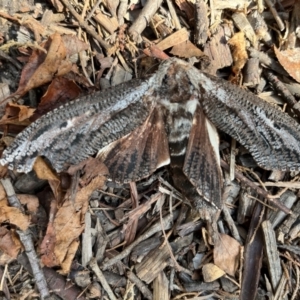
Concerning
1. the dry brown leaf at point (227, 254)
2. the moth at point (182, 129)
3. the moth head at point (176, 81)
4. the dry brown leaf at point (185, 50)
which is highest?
the dry brown leaf at point (185, 50)

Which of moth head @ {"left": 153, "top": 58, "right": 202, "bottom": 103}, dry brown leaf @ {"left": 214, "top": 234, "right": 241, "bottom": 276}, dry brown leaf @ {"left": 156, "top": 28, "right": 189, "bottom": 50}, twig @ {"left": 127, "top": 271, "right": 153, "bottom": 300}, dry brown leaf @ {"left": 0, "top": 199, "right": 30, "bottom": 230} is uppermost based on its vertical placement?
dry brown leaf @ {"left": 156, "top": 28, "right": 189, "bottom": 50}

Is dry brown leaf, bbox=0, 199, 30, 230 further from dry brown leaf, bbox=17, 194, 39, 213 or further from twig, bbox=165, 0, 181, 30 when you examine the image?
twig, bbox=165, 0, 181, 30

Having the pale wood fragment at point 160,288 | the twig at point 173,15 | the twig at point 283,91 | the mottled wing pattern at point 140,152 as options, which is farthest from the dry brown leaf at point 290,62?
the pale wood fragment at point 160,288

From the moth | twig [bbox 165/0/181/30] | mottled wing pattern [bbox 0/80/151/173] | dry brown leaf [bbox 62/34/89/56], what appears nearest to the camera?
mottled wing pattern [bbox 0/80/151/173]

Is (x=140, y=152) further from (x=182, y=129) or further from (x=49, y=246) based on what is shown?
(x=49, y=246)

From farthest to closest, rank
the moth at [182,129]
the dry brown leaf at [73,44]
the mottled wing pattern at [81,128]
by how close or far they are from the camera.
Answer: the dry brown leaf at [73,44], the moth at [182,129], the mottled wing pattern at [81,128]

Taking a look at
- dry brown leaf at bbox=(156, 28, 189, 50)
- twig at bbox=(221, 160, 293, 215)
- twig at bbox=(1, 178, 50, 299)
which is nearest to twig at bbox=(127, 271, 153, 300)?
twig at bbox=(1, 178, 50, 299)

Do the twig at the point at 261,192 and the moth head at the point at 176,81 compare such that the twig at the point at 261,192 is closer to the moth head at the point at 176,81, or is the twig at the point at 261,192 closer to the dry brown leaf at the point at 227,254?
the dry brown leaf at the point at 227,254
